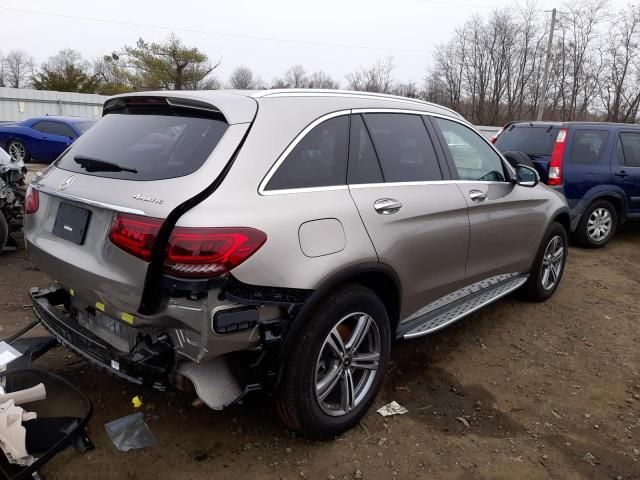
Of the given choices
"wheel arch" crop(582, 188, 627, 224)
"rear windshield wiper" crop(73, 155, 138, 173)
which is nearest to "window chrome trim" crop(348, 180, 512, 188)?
"rear windshield wiper" crop(73, 155, 138, 173)

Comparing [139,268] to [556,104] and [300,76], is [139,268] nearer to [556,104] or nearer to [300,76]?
[556,104]

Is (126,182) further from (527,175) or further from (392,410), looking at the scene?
(527,175)

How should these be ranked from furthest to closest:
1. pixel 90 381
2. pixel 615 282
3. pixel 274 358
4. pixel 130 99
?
1. pixel 615 282
2. pixel 90 381
3. pixel 130 99
4. pixel 274 358

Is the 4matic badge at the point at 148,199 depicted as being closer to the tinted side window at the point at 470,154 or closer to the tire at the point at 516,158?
the tinted side window at the point at 470,154

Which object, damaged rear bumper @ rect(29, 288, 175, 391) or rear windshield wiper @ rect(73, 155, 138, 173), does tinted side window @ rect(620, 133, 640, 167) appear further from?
damaged rear bumper @ rect(29, 288, 175, 391)

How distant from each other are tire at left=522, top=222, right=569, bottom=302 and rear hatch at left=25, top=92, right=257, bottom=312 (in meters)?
3.27

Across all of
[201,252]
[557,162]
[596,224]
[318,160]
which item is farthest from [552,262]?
[201,252]

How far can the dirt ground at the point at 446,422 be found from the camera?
8.30ft

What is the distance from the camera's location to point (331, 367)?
2674mm

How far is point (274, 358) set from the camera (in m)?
2.28

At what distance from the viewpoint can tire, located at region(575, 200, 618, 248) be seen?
7.02m

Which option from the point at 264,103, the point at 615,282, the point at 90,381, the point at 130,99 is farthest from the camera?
the point at 615,282

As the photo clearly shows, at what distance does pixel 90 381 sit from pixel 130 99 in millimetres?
1735

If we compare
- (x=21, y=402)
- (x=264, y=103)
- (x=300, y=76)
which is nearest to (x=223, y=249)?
(x=264, y=103)
